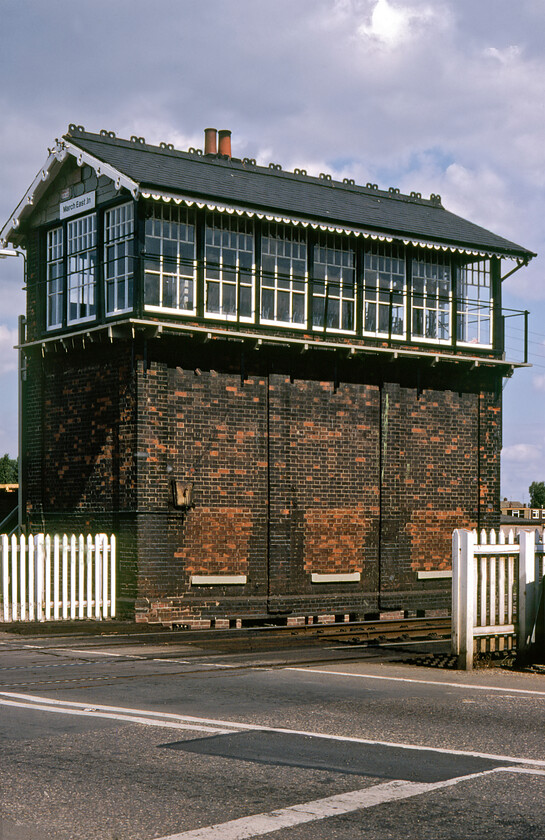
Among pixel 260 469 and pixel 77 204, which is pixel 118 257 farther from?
pixel 260 469

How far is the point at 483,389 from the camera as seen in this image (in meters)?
23.8

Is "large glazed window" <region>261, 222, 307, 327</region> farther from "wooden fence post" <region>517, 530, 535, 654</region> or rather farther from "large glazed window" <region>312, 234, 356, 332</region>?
"wooden fence post" <region>517, 530, 535, 654</region>

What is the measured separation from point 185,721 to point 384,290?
15262mm

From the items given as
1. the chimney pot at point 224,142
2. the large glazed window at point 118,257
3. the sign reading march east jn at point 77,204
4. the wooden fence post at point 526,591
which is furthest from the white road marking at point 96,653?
the chimney pot at point 224,142

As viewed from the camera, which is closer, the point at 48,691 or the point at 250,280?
the point at 48,691

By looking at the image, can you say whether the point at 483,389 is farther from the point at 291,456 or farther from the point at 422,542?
the point at 291,456

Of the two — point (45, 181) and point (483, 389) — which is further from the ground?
point (45, 181)

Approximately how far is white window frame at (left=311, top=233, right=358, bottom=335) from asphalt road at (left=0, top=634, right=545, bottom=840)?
10886 mm

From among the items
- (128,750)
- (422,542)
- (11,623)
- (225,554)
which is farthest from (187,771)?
(422,542)

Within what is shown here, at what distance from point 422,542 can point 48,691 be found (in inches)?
540

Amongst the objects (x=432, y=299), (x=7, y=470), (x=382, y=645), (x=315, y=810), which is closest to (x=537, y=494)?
(x=7, y=470)

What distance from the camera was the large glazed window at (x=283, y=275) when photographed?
20.9 meters

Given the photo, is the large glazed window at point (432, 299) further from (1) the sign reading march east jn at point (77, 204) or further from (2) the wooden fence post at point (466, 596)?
(2) the wooden fence post at point (466, 596)

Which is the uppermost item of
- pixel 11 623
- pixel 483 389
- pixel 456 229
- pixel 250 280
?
pixel 456 229
